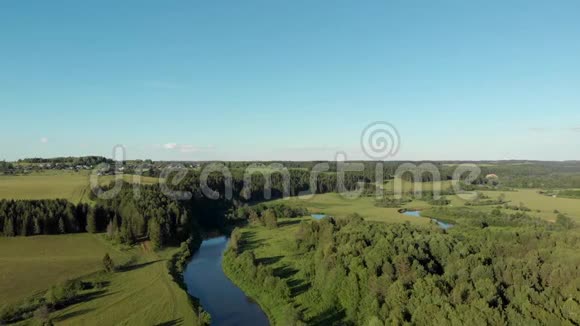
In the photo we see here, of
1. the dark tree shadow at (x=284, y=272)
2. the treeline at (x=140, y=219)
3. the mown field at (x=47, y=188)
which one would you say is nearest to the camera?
the dark tree shadow at (x=284, y=272)

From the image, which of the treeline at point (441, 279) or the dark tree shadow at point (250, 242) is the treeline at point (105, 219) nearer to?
the dark tree shadow at point (250, 242)

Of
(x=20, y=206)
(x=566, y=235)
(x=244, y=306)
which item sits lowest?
(x=244, y=306)

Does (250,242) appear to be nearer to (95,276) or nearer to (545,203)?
(95,276)

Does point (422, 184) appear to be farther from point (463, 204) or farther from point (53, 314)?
point (53, 314)

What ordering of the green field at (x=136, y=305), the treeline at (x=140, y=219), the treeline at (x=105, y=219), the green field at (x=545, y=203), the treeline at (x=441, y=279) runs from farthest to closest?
the green field at (x=545, y=203), the treeline at (x=140, y=219), the treeline at (x=105, y=219), the green field at (x=136, y=305), the treeline at (x=441, y=279)

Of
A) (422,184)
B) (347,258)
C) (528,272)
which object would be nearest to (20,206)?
(347,258)

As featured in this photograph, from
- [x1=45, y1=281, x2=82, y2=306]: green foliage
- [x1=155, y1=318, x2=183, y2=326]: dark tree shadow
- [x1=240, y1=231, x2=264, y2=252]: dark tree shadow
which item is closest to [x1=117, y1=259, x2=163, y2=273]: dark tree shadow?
[x1=45, y1=281, x2=82, y2=306]: green foliage

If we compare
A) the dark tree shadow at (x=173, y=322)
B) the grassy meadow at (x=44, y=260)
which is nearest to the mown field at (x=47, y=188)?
the grassy meadow at (x=44, y=260)
